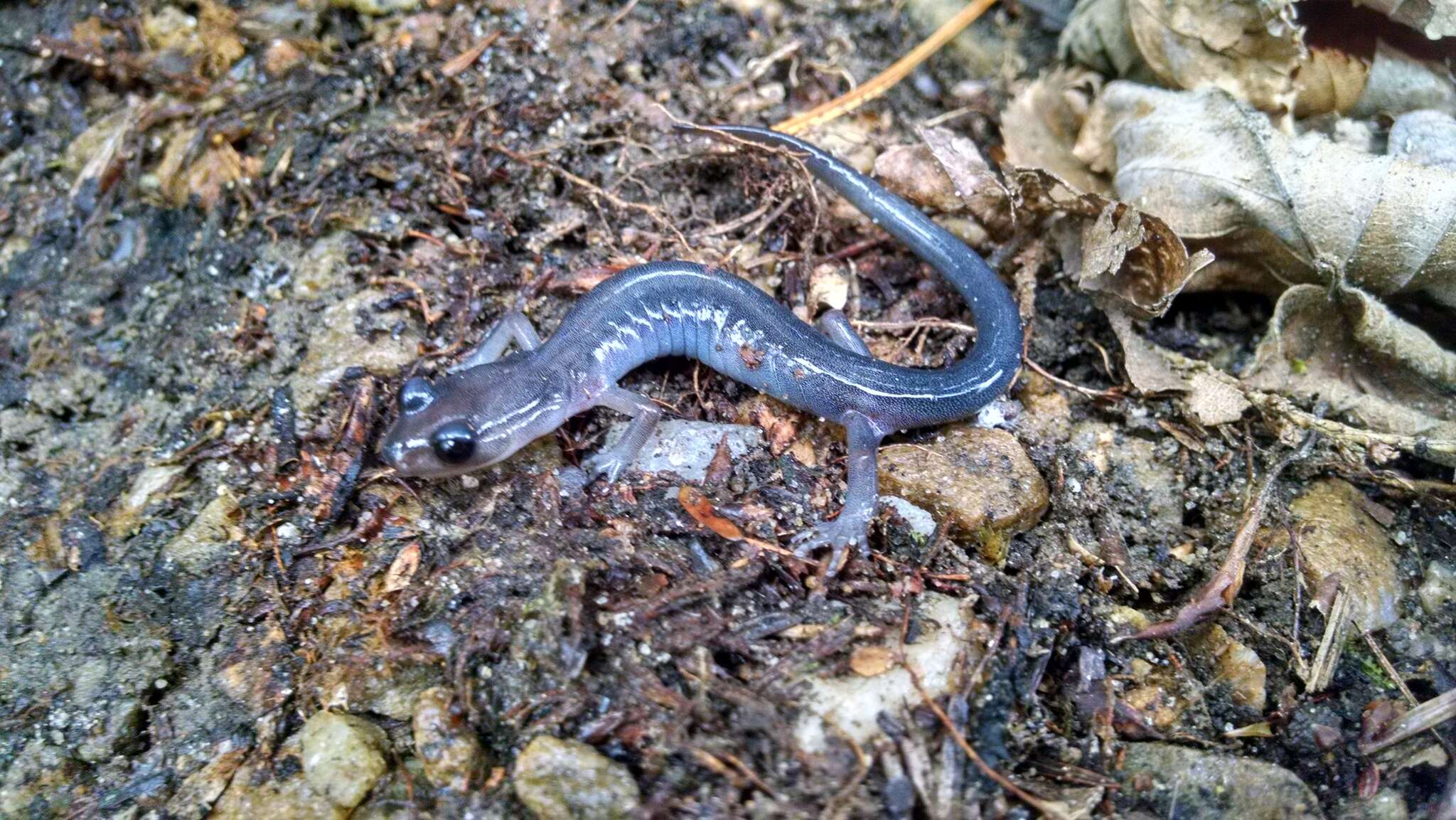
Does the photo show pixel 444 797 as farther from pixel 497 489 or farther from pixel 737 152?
pixel 737 152

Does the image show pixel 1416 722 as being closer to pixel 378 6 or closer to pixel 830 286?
pixel 830 286

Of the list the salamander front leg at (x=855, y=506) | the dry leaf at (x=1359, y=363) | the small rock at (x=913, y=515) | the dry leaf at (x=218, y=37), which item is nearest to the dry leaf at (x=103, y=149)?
the dry leaf at (x=218, y=37)

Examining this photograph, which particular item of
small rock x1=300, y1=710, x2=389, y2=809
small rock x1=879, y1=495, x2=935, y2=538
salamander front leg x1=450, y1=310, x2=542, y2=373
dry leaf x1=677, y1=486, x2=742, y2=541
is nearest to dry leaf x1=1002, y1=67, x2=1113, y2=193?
small rock x1=879, y1=495, x2=935, y2=538

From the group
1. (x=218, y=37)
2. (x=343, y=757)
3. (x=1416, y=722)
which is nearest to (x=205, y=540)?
(x=343, y=757)

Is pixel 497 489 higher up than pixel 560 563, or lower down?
lower down

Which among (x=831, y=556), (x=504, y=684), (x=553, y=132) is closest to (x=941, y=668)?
(x=831, y=556)

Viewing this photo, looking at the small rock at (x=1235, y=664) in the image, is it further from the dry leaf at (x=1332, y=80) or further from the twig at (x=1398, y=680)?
the dry leaf at (x=1332, y=80)

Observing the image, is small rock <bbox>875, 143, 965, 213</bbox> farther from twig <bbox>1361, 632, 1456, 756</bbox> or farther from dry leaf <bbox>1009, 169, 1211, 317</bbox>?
twig <bbox>1361, 632, 1456, 756</bbox>
